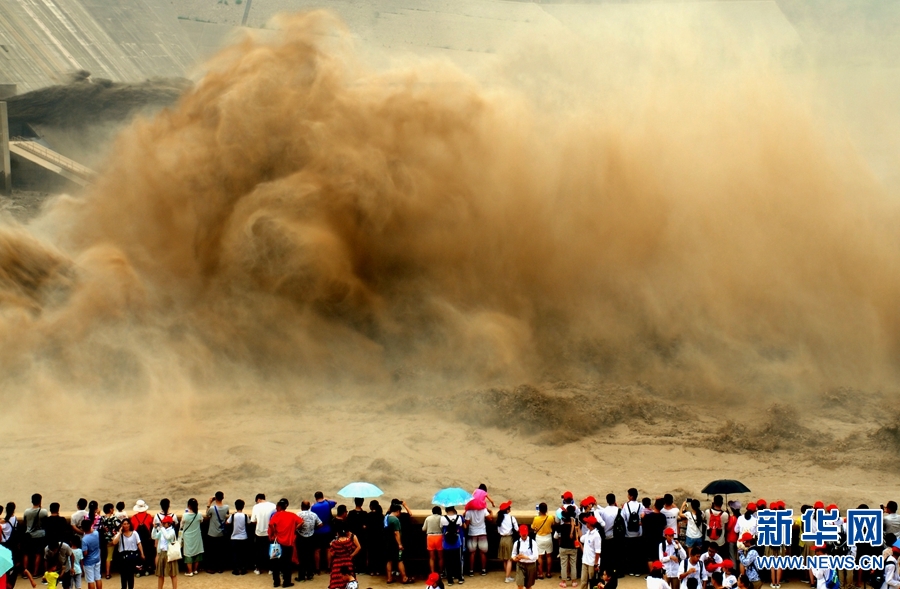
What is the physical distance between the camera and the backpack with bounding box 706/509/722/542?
34.2 feet

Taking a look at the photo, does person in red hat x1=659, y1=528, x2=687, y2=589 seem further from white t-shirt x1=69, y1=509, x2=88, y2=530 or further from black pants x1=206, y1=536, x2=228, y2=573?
white t-shirt x1=69, y1=509, x2=88, y2=530

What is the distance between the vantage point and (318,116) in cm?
2130

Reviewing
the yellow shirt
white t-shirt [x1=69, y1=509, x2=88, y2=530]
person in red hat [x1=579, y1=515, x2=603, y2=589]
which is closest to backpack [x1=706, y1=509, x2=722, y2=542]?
person in red hat [x1=579, y1=515, x2=603, y2=589]

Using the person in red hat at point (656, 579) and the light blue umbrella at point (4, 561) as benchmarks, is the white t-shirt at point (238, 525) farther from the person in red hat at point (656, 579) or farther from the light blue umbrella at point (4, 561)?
the person in red hat at point (656, 579)

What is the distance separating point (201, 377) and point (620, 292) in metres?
8.84

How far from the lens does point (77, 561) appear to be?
9594 millimetres

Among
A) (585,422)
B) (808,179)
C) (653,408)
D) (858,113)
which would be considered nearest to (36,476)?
(585,422)

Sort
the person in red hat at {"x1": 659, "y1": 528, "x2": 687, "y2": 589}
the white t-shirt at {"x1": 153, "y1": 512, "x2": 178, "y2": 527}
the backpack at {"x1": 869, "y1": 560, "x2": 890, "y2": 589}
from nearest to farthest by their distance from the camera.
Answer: the backpack at {"x1": 869, "y1": 560, "x2": 890, "y2": 589}
the person in red hat at {"x1": 659, "y1": 528, "x2": 687, "y2": 589}
the white t-shirt at {"x1": 153, "y1": 512, "x2": 178, "y2": 527}

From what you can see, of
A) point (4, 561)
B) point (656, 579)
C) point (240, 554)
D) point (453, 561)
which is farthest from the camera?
point (240, 554)

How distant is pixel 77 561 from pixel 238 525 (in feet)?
5.70

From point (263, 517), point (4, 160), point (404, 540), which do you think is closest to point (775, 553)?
point (404, 540)

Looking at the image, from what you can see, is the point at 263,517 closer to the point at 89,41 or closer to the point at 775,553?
the point at 775,553

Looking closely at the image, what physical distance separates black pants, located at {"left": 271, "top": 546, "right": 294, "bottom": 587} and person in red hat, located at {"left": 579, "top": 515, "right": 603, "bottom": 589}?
308cm

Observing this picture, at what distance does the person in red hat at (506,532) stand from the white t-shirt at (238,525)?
9.12 ft
